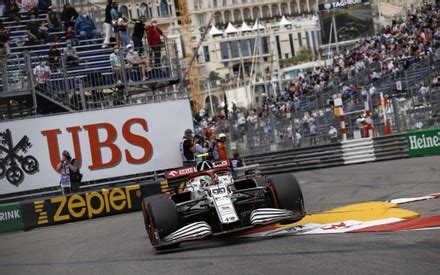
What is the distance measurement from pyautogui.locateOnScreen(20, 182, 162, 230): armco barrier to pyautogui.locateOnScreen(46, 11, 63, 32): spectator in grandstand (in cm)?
825

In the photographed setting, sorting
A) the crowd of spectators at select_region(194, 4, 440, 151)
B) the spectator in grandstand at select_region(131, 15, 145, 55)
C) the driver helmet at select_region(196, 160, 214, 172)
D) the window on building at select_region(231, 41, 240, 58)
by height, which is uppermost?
the window on building at select_region(231, 41, 240, 58)

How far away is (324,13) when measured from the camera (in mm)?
81312

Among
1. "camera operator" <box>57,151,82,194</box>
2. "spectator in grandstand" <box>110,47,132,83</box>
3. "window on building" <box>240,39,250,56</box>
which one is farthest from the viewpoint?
"window on building" <box>240,39,250,56</box>

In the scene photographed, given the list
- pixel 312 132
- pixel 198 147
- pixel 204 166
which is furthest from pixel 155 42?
pixel 204 166

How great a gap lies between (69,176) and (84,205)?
1.13m

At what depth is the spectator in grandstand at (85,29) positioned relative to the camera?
28.7 meters

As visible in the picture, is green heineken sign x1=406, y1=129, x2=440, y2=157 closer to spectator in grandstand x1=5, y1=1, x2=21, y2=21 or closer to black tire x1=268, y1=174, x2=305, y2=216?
spectator in grandstand x1=5, y1=1, x2=21, y2=21

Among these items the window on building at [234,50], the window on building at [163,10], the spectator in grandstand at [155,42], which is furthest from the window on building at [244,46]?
the spectator in grandstand at [155,42]

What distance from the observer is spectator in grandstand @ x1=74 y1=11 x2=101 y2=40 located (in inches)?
1130

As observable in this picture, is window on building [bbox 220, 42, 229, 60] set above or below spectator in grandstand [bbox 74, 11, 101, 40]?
above

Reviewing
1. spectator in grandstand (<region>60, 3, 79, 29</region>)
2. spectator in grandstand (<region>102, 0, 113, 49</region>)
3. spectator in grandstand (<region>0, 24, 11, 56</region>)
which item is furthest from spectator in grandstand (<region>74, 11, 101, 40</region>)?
spectator in grandstand (<region>0, 24, 11, 56</region>)

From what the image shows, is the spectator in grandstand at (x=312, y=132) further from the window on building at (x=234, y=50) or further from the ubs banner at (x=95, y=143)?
the window on building at (x=234, y=50)

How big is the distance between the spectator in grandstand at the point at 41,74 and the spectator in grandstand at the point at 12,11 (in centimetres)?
418

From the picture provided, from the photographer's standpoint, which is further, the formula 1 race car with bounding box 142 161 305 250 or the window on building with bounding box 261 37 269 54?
the window on building with bounding box 261 37 269 54
